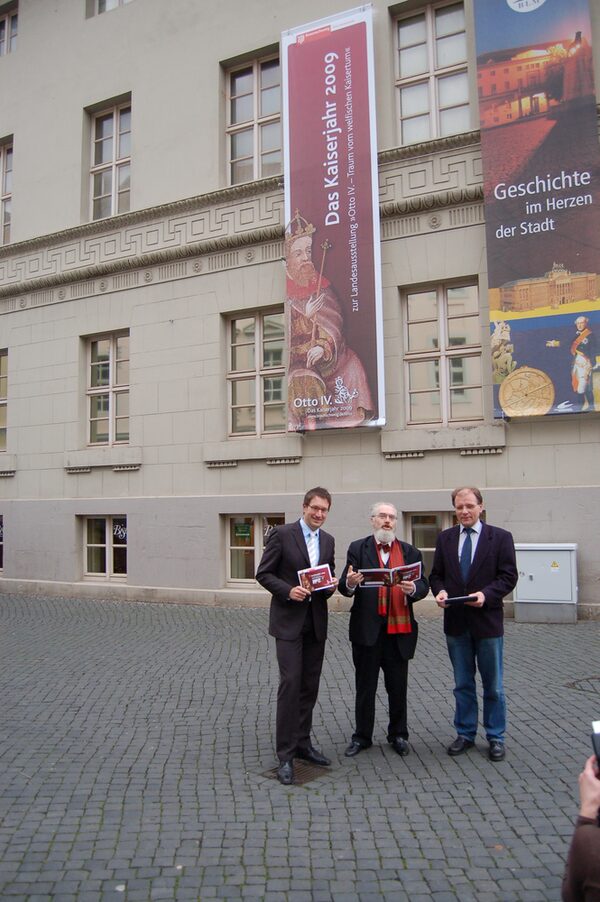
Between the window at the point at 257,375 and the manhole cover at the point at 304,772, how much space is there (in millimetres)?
8095

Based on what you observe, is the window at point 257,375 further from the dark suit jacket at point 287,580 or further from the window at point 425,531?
the dark suit jacket at point 287,580

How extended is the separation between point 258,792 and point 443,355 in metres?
8.24

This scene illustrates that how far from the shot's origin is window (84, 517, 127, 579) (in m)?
14.1

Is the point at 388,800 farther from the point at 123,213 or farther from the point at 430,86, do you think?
the point at 123,213

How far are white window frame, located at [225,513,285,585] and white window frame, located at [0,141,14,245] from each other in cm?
874

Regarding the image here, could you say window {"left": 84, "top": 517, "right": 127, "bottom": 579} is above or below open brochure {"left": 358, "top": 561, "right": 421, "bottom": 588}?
below

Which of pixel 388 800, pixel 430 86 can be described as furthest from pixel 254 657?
pixel 430 86

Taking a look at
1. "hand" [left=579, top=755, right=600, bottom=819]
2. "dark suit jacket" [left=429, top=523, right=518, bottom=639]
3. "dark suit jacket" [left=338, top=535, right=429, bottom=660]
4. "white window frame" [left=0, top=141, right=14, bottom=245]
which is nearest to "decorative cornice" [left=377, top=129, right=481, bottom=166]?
"dark suit jacket" [left=429, top=523, right=518, bottom=639]

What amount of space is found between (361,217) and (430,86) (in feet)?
8.20

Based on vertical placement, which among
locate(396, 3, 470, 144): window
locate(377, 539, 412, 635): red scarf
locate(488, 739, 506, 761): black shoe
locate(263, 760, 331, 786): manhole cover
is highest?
locate(396, 3, 470, 144): window

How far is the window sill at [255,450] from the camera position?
1234cm

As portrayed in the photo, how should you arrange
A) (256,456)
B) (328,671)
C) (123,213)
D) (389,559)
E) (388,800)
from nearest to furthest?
(388,800) < (389,559) < (328,671) < (256,456) < (123,213)

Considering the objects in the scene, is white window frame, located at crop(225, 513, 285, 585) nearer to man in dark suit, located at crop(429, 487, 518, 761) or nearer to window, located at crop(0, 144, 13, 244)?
man in dark suit, located at crop(429, 487, 518, 761)

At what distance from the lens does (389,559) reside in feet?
17.9
